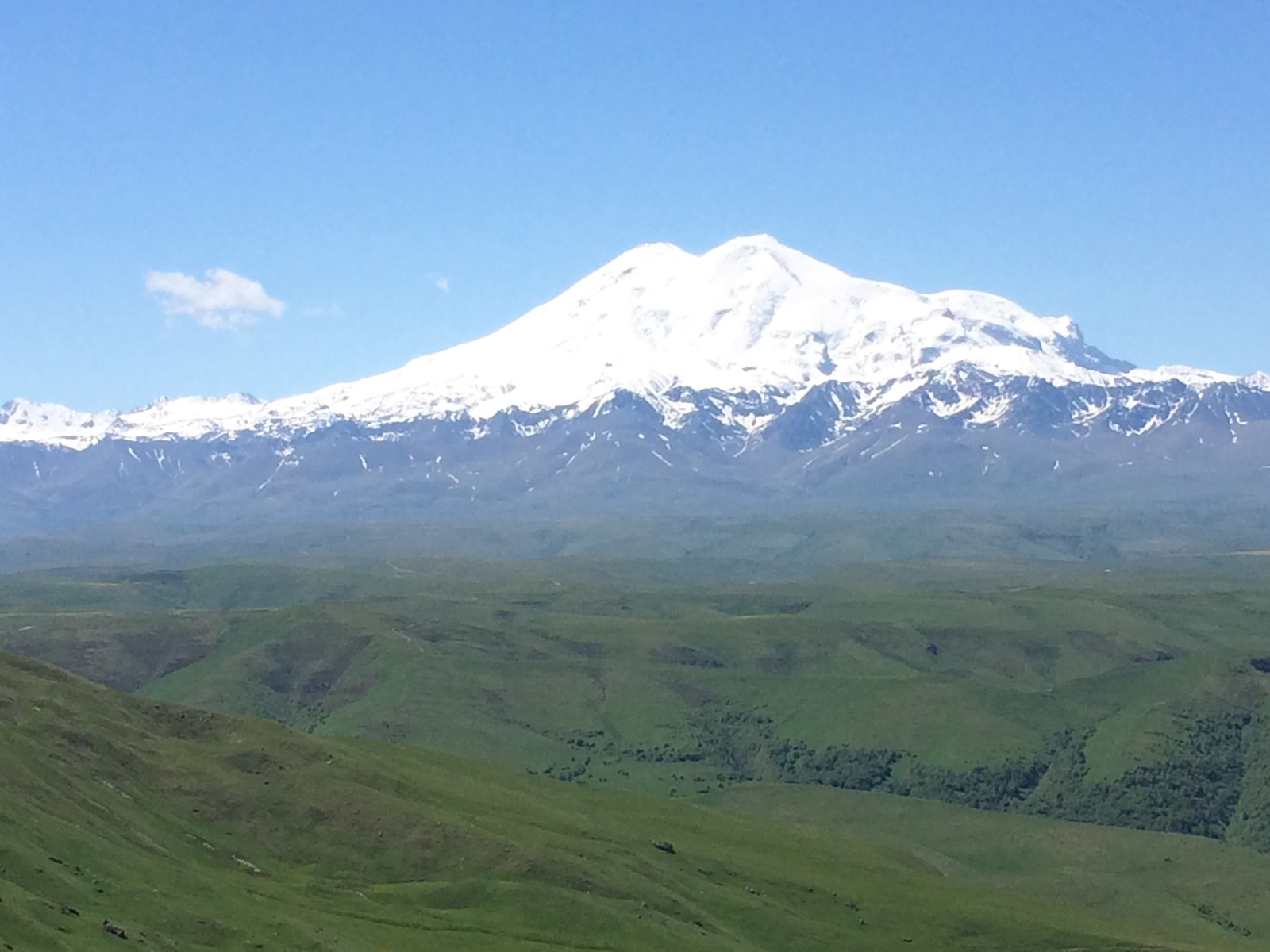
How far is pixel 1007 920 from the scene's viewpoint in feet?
570

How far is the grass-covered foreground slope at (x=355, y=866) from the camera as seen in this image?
120 m

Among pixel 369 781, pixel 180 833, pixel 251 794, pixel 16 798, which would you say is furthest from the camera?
pixel 369 781

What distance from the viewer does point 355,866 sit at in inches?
5930

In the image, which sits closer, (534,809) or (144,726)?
(144,726)

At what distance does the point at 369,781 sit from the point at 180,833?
90.6 feet

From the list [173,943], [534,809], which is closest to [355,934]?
[173,943]

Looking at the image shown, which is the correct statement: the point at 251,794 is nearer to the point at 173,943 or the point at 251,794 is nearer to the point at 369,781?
the point at 369,781

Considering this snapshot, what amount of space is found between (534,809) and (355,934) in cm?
5997

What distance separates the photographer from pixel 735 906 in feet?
532

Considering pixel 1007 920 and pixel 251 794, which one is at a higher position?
pixel 251 794

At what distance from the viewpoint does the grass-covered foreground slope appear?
11969cm

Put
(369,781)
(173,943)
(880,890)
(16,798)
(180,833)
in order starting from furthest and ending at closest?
(880,890), (369,781), (180,833), (16,798), (173,943)

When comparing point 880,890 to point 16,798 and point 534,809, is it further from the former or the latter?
point 16,798

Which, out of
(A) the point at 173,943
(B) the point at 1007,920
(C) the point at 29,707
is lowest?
(B) the point at 1007,920
